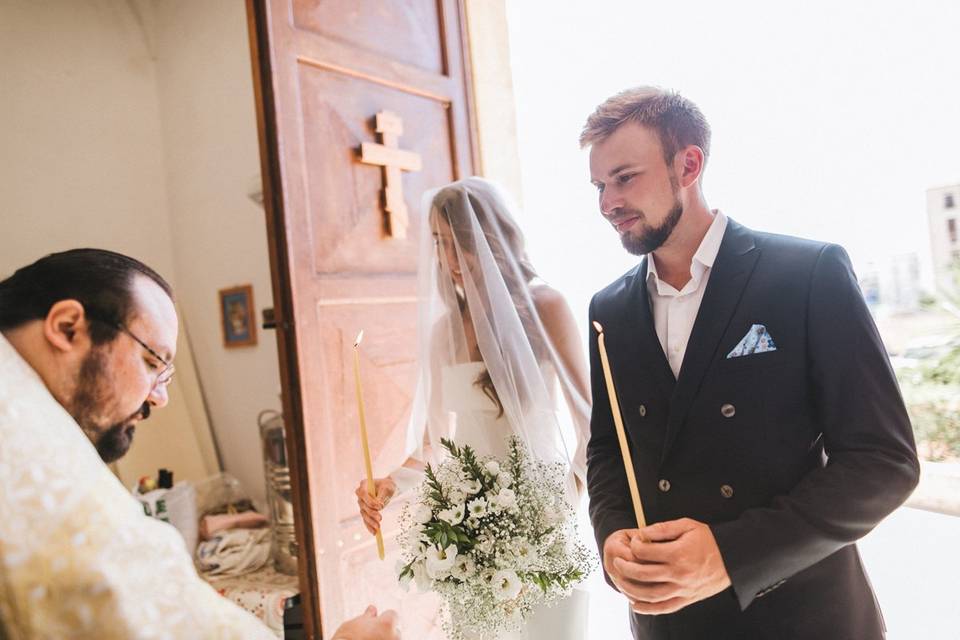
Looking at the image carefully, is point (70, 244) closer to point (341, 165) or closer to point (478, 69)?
point (341, 165)

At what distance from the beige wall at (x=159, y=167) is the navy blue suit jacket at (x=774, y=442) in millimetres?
3324

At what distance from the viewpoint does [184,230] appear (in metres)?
4.64

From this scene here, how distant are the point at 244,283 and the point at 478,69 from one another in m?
2.16

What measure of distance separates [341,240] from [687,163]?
1.75 meters

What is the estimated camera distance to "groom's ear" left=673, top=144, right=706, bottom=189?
1.49m

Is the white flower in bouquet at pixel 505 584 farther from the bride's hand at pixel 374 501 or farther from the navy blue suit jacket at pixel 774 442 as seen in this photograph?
the bride's hand at pixel 374 501

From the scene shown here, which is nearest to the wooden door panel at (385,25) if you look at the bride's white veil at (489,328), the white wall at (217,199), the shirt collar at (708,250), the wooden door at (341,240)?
the wooden door at (341,240)

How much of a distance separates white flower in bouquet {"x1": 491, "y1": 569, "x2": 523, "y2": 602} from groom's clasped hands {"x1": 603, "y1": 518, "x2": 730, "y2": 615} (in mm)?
311

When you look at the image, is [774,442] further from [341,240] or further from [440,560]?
[341,240]

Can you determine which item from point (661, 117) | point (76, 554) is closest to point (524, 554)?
point (76, 554)

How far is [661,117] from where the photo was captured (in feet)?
4.87

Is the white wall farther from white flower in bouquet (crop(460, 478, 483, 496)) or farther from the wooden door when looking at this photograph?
white flower in bouquet (crop(460, 478, 483, 496))

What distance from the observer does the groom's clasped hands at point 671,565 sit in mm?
1113

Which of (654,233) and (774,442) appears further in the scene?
(654,233)
